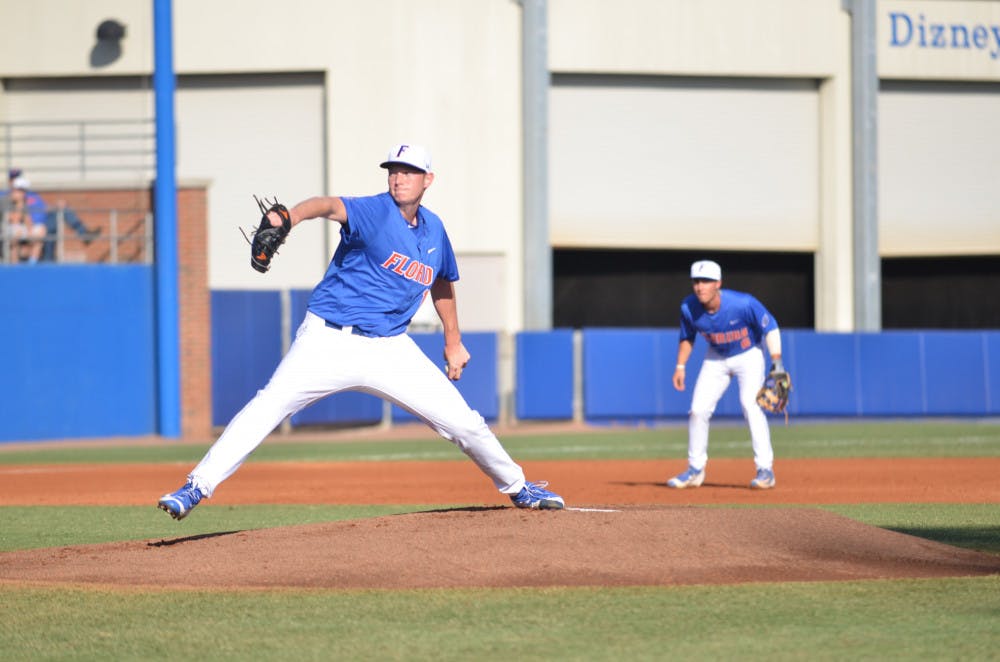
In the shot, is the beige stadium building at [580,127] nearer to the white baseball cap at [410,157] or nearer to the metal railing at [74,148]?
the metal railing at [74,148]

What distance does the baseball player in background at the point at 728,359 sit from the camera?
12164 mm

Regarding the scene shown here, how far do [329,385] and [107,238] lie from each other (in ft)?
51.7

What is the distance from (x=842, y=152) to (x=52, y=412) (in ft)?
50.7

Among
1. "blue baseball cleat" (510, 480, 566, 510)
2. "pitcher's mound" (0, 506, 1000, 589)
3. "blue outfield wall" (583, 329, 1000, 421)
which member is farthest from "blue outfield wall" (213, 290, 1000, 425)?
"pitcher's mound" (0, 506, 1000, 589)

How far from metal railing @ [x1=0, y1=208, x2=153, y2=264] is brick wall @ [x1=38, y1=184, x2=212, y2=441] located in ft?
0.05

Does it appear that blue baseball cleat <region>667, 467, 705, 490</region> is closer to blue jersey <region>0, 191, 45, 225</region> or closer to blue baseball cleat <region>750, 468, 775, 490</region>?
blue baseball cleat <region>750, 468, 775, 490</region>

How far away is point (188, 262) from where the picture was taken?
22078 millimetres

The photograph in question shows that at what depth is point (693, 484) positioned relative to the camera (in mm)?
12344

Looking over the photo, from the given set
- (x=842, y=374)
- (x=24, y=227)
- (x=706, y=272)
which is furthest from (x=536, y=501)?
(x=842, y=374)

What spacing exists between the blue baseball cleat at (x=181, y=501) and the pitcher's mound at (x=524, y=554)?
0.81 feet

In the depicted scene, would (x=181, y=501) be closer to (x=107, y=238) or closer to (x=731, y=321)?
(x=731, y=321)

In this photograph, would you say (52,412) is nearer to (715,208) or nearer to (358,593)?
(715,208)

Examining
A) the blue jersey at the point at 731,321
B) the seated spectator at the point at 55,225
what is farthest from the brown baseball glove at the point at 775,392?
the seated spectator at the point at 55,225

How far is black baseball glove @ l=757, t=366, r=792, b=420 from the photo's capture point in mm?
12203
